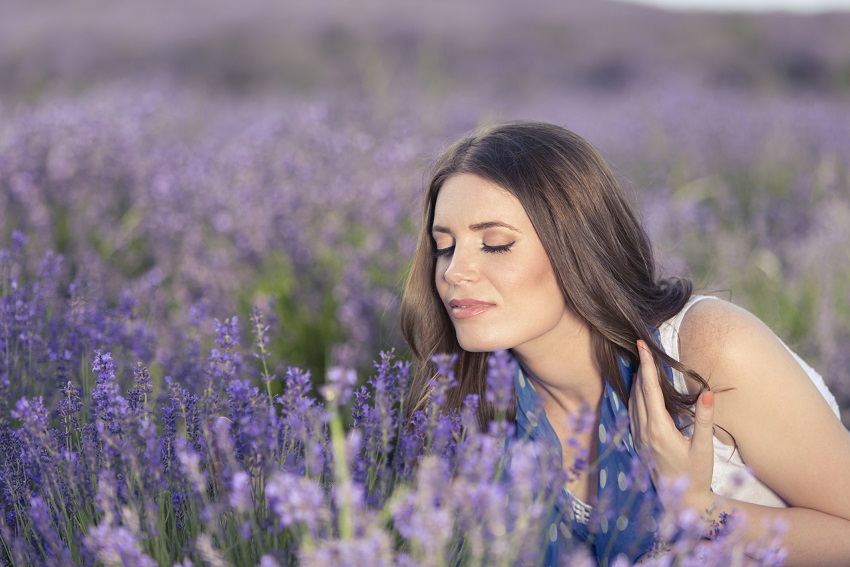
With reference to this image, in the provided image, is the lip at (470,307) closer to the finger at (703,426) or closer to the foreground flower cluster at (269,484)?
the foreground flower cluster at (269,484)

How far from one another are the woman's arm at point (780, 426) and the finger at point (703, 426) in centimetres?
11

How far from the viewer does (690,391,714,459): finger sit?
192 cm

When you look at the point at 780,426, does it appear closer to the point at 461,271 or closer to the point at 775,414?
the point at 775,414

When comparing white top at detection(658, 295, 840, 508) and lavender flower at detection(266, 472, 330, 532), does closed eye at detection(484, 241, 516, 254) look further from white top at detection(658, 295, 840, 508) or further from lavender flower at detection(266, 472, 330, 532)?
lavender flower at detection(266, 472, 330, 532)

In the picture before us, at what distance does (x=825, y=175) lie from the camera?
518cm

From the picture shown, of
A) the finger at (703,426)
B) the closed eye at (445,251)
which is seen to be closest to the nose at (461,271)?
the closed eye at (445,251)

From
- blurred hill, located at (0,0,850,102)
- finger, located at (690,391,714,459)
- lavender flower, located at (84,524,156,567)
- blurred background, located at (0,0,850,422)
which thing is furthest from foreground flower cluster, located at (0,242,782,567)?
blurred hill, located at (0,0,850,102)

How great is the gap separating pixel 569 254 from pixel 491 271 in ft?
0.68

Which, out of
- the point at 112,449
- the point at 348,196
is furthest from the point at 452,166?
the point at 348,196

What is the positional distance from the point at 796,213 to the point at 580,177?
11.5ft

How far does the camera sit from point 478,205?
2.15 metres

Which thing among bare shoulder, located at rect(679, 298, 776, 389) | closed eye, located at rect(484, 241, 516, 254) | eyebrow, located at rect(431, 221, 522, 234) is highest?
eyebrow, located at rect(431, 221, 522, 234)

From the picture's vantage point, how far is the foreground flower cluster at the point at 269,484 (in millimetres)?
1155

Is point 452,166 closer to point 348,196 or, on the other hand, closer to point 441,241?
point 441,241
